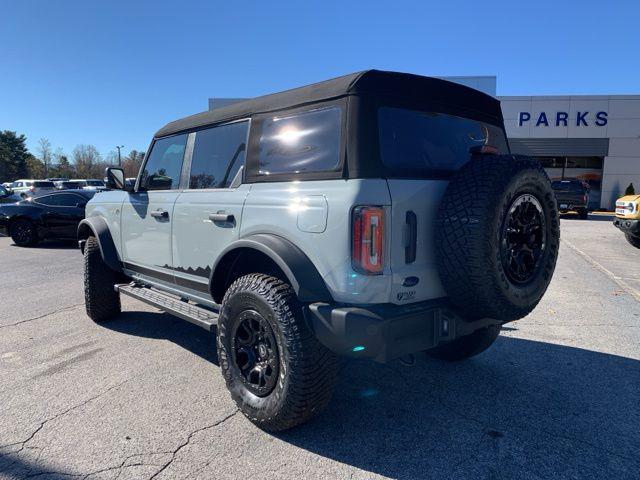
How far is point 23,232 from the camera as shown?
12.0 meters

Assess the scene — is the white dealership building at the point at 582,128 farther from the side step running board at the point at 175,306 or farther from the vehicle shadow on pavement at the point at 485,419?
the side step running board at the point at 175,306

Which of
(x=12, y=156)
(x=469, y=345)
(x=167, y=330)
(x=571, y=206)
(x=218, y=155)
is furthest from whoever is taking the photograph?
(x=12, y=156)

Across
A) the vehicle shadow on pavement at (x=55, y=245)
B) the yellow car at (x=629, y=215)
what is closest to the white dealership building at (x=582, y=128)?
the yellow car at (x=629, y=215)

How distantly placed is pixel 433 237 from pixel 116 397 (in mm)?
2497

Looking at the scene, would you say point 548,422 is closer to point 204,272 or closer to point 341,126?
point 341,126

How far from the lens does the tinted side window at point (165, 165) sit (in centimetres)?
Result: 409

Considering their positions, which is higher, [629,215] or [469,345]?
[629,215]

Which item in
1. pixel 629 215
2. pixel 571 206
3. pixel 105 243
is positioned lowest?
pixel 571 206

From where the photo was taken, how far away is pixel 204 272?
353cm

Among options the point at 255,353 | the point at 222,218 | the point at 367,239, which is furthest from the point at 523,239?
the point at 222,218

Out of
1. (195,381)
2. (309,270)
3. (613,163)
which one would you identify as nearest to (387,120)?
(309,270)

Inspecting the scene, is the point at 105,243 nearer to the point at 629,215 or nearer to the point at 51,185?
the point at 629,215

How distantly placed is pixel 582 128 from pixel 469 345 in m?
28.3

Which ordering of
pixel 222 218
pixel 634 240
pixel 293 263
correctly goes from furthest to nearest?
pixel 634 240 < pixel 222 218 < pixel 293 263
